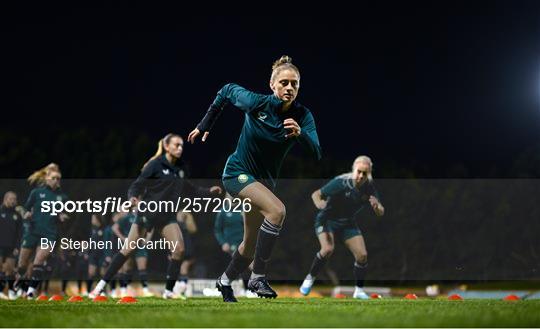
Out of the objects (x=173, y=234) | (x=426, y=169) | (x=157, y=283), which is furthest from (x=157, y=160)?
(x=426, y=169)

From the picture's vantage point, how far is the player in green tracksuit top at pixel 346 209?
1766cm

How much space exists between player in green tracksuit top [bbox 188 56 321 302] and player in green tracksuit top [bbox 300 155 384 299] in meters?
5.50

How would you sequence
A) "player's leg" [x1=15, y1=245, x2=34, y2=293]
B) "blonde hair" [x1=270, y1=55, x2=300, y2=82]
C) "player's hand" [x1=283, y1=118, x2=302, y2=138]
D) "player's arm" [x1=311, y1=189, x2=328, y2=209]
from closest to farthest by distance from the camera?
1. "player's hand" [x1=283, y1=118, x2=302, y2=138]
2. "blonde hair" [x1=270, y1=55, x2=300, y2=82]
3. "player's arm" [x1=311, y1=189, x2=328, y2=209]
4. "player's leg" [x1=15, y1=245, x2=34, y2=293]

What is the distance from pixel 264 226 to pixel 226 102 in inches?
73.2

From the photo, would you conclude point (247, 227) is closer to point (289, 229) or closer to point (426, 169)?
point (289, 229)

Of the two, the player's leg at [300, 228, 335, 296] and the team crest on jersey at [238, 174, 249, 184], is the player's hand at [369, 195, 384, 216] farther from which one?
the team crest on jersey at [238, 174, 249, 184]

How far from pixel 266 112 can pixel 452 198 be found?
121 feet

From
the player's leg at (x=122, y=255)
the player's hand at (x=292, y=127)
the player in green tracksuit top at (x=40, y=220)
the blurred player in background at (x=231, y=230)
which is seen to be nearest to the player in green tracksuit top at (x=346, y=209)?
the blurred player in background at (x=231, y=230)

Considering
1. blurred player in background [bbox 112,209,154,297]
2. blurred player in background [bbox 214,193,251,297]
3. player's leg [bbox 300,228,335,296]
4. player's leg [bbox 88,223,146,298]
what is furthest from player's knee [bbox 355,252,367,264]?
player's leg [bbox 88,223,146,298]

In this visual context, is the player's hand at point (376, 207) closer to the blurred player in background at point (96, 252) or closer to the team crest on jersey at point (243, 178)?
the team crest on jersey at point (243, 178)

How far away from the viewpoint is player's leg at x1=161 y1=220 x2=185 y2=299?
15.8 m

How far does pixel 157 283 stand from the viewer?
42.8m

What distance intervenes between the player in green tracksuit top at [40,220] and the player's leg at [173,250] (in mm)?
3171

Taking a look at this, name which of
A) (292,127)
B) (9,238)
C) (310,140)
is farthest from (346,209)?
(9,238)
